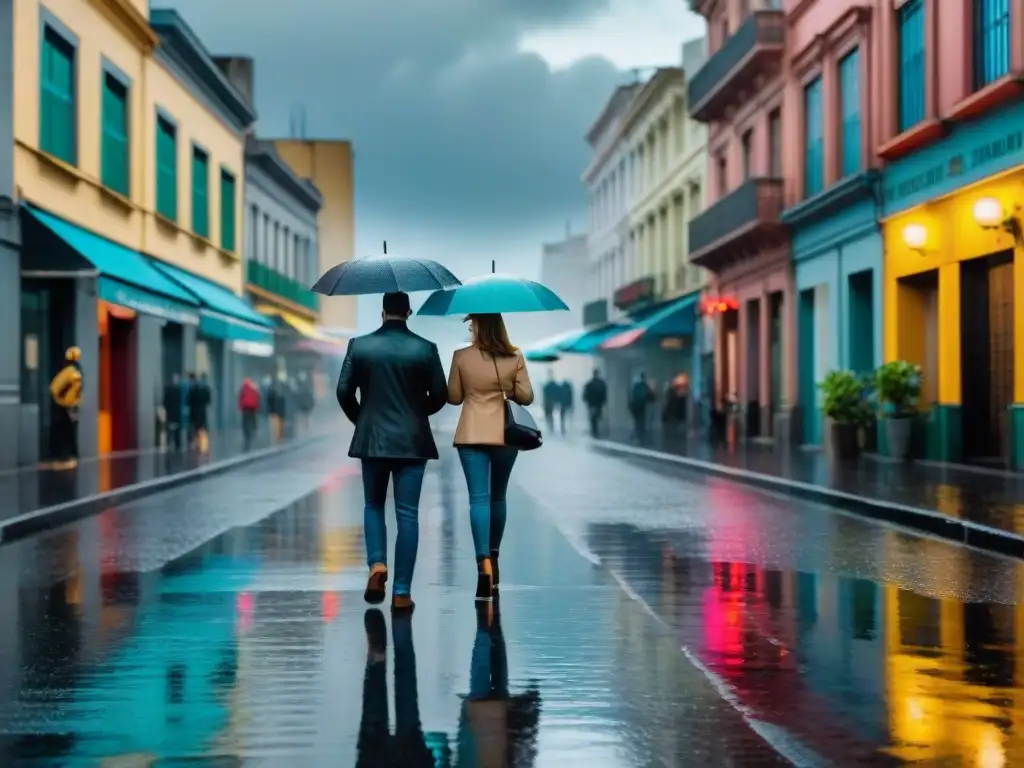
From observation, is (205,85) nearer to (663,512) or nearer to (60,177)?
(60,177)

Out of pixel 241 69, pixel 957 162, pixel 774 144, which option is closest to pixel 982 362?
pixel 957 162

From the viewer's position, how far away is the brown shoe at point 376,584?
28.6ft

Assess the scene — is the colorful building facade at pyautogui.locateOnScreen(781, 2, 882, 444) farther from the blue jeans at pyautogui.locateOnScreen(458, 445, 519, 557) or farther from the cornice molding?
the blue jeans at pyautogui.locateOnScreen(458, 445, 519, 557)

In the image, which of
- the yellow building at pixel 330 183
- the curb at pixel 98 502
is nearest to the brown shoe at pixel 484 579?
the curb at pixel 98 502

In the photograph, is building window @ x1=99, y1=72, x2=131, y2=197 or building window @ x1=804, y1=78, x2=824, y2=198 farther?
building window @ x1=804, y1=78, x2=824, y2=198

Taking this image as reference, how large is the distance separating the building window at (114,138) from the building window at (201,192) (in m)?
6.50

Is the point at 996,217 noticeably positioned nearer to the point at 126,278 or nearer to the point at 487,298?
the point at 126,278

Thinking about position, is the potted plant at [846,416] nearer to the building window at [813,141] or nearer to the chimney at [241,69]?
the building window at [813,141]

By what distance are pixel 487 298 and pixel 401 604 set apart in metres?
1.86

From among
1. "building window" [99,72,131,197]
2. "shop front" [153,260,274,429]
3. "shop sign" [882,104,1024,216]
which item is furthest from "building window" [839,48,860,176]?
"building window" [99,72,131,197]

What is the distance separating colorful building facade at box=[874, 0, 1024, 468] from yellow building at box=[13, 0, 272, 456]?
12.6 meters

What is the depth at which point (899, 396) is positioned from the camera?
23.5 metres

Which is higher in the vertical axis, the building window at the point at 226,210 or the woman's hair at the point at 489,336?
→ the building window at the point at 226,210

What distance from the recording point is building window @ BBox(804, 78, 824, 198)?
30.6 metres
